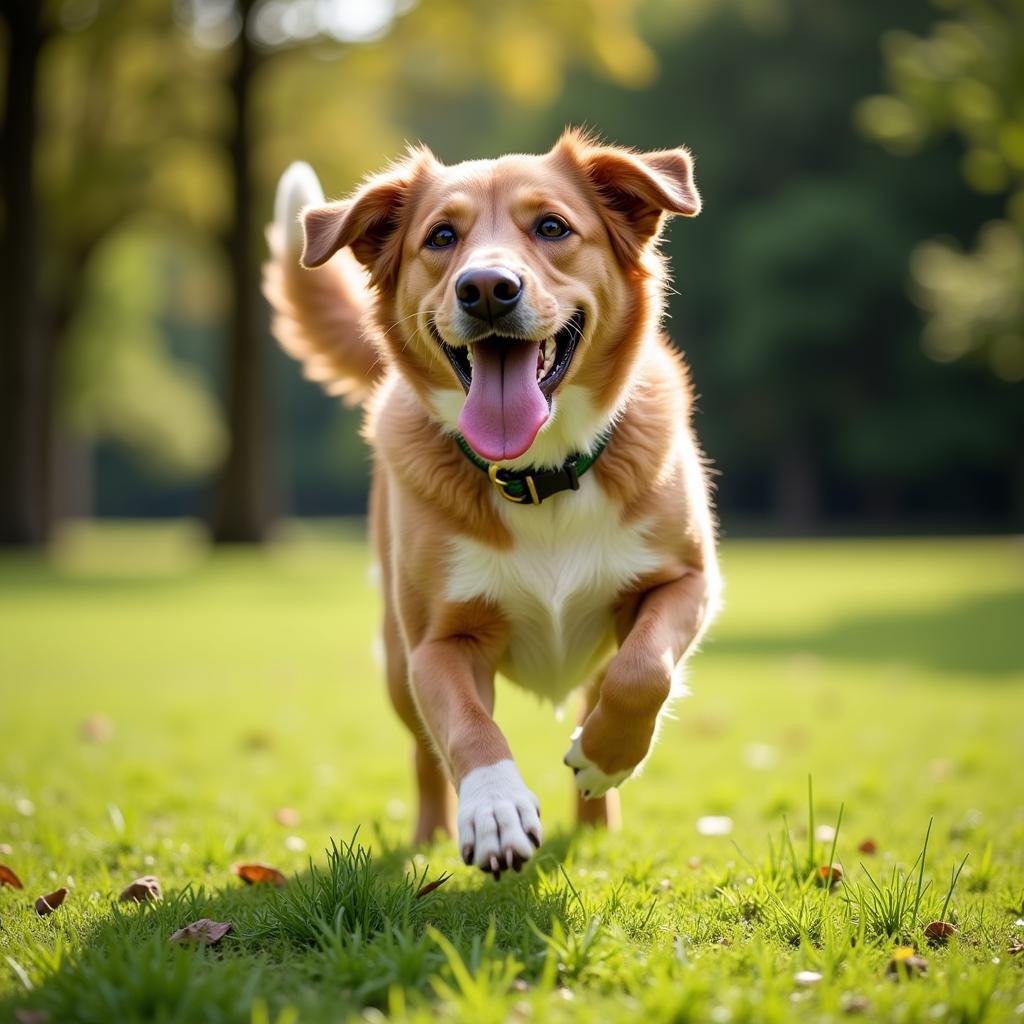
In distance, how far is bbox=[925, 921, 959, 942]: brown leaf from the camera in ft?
9.81

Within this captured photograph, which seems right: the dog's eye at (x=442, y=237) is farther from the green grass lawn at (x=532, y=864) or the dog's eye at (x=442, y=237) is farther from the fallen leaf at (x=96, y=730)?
the fallen leaf at (x=96, y=730)

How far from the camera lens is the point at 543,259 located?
371 centimetres

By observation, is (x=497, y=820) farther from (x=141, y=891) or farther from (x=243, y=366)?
(x=243, y=366)

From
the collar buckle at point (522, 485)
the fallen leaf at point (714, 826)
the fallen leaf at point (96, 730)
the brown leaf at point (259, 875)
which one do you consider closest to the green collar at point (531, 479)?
the collar buckle at point (522, 485)

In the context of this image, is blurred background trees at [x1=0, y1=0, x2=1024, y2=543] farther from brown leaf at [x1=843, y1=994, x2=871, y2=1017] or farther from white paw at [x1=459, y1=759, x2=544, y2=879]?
brown leaf at [x1=843, y1=994, x2=871, y2=1017]

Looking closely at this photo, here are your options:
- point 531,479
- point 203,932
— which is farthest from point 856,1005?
point 531,479

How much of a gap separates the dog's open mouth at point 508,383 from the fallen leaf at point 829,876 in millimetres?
1508

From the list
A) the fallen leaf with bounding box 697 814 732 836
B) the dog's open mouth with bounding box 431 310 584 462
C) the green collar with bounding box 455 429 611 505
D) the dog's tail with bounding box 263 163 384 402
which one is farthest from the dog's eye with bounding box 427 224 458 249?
the fallen leaf with bounding box 697 814 732 836

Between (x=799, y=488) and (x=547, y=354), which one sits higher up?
(x=547, y=354)

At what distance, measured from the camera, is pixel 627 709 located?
333 cm

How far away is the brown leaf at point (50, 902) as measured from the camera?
127 inches

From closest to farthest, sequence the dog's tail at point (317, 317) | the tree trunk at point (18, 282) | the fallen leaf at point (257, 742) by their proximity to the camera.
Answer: the dog's tail at point (317, 317), the fallen leaf at point (257, 742), the tree trunk at point (18, 282)

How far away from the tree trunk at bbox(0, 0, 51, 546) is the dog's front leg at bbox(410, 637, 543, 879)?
1671 cm

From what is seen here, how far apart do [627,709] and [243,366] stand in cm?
1780
